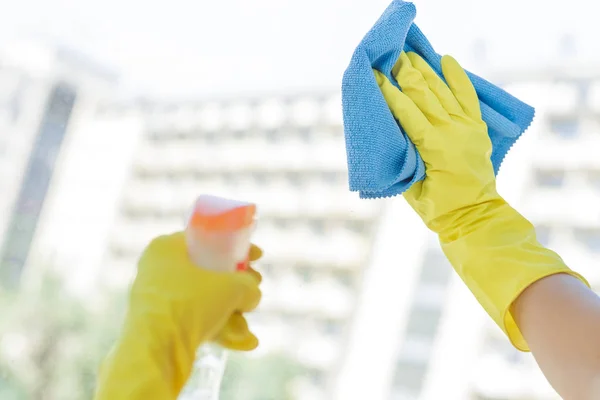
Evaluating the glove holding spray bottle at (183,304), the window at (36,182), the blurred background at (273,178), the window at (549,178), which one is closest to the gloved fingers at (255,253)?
the glove holding spray bottle at (183,304)

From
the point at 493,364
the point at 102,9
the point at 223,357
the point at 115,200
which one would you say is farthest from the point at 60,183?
the point at 223,357

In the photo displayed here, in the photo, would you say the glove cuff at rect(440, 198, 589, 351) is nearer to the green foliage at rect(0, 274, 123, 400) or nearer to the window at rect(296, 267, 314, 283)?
the green foliage at rect(0, 274, 123, 400)

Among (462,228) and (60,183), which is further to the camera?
(60,183)

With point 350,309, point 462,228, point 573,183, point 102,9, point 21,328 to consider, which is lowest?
point 21,328

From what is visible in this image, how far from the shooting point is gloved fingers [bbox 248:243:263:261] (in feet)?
0.87

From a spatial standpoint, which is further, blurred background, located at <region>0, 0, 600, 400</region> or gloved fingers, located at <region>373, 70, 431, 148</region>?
blurred background, located at <region>0, 0, 600, 400</region>

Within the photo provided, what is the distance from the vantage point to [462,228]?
0.40 metres

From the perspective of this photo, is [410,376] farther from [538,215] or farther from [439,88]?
[439,88]

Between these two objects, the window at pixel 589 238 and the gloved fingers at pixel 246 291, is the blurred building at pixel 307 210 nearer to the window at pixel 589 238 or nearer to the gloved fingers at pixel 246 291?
the window at pixel 589 238

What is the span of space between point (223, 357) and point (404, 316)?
534 centimetres

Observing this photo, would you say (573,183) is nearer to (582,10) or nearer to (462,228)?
(582,10)

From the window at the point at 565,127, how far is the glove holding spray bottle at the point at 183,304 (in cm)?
495

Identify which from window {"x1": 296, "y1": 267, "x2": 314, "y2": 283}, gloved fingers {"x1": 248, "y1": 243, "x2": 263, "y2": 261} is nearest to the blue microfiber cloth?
gloved fingers {"x1": 248, "y1": 243, "x2": 263, "y2": 261}

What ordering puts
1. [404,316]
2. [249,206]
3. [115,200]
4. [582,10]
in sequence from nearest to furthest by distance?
[249,206] → [582,10] → [404,316] → [115,200]
